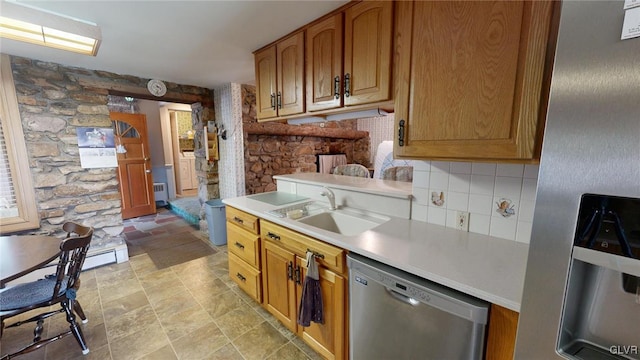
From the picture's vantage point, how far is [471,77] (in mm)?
1012

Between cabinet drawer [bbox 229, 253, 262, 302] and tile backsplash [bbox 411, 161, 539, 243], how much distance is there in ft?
4.57

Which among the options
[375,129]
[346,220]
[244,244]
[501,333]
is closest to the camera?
[501,333]

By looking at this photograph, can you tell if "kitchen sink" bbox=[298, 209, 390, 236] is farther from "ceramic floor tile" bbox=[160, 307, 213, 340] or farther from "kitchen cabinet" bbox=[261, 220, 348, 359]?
"ceramic floor tile" bbox=[160, 307, 213, 340]

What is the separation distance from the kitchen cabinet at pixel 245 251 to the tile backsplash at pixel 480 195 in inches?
49.2

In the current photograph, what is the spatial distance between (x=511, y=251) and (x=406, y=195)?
62cm

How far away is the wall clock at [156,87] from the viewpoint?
3074 mm

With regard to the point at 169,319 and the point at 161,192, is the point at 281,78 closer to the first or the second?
the point at 169,319

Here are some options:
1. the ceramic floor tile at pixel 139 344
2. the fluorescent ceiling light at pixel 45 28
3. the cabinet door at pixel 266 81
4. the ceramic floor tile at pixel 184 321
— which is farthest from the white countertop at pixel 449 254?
the fluorescent ceiling light at pixel 45 28

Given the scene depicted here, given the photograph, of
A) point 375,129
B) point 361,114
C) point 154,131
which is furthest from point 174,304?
point 375,129

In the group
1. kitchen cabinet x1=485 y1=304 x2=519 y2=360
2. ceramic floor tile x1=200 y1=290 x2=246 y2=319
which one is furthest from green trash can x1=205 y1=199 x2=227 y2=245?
kitchen cabinet x1=485 y1=304 x2=519 y2=360

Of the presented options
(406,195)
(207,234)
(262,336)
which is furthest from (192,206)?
(406,195)

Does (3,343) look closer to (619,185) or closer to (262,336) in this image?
(262,336)

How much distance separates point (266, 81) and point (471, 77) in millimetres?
1635

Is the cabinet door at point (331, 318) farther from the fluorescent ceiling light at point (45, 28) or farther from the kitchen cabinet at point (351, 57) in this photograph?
the fluorescent ceiling light at point (45, 28)
